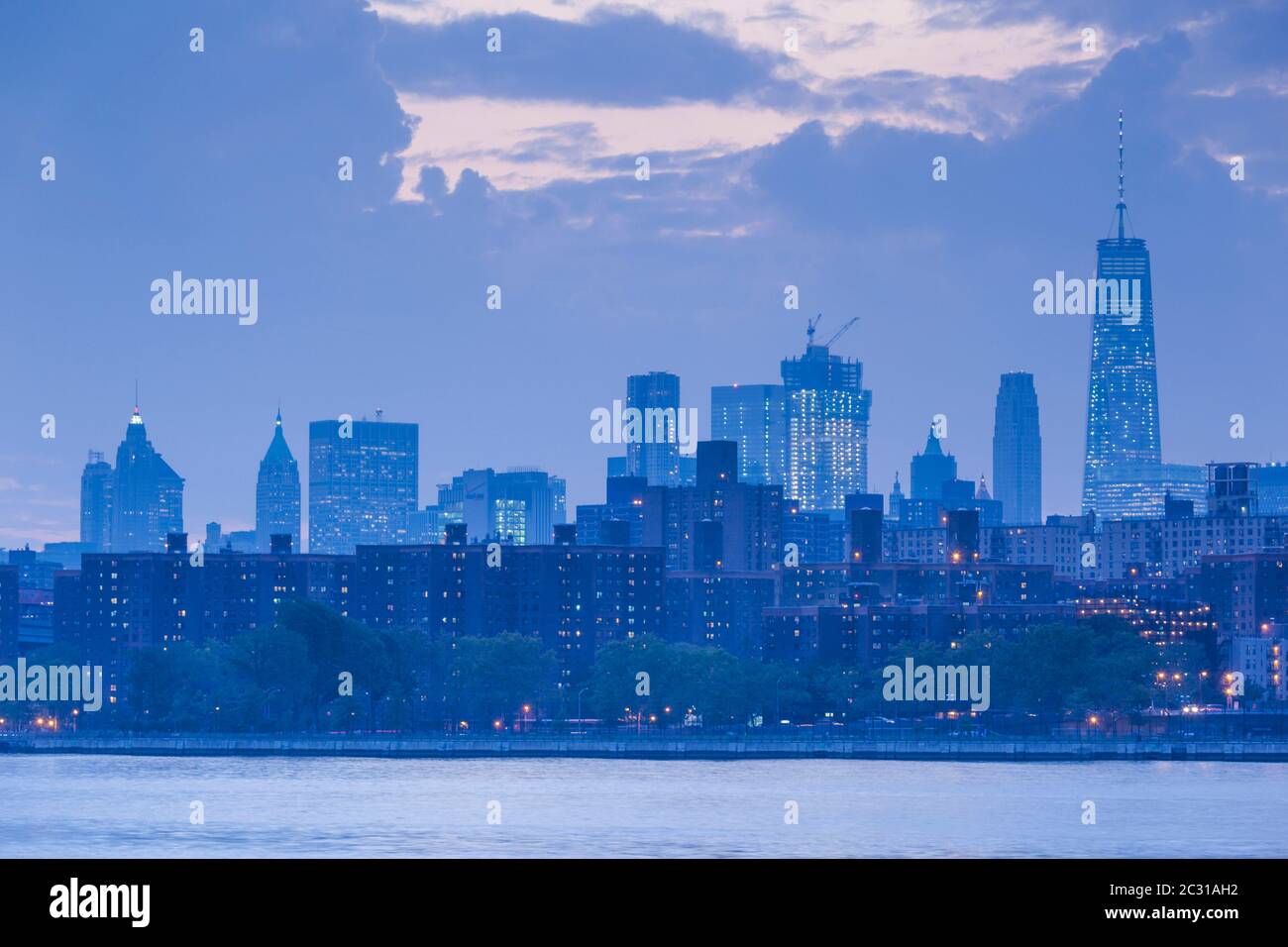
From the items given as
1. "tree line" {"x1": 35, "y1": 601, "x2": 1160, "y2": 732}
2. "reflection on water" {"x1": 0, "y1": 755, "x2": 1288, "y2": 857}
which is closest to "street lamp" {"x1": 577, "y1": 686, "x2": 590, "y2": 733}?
"tree line" {"x1": 35, "y1": 601, "x2": 1160, "y2": 732}

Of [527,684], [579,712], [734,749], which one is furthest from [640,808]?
[579,712]

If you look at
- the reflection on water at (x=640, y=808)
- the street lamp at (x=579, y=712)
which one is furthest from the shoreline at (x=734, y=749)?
the street lamp at (x=579, y=712)

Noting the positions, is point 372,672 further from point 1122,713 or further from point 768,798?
point 768,798

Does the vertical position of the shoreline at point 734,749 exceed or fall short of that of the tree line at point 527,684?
it falls short

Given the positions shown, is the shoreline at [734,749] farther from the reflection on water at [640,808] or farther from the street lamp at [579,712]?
the street lamp at [579,712]

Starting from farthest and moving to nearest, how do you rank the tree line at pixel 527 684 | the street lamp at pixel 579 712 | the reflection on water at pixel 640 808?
the street lamp at pixel 579 712 < the tree line at pixel 527 684 < the reflection on water at pixel 640 808

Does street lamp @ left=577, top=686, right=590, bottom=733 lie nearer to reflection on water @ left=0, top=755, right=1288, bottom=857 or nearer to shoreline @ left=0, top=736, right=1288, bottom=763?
shoreline @ left=0, top=736, right=1288, bottom=763

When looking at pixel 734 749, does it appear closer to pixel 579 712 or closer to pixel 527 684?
pixel 527 684

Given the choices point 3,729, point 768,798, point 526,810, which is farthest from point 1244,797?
point 3,729
